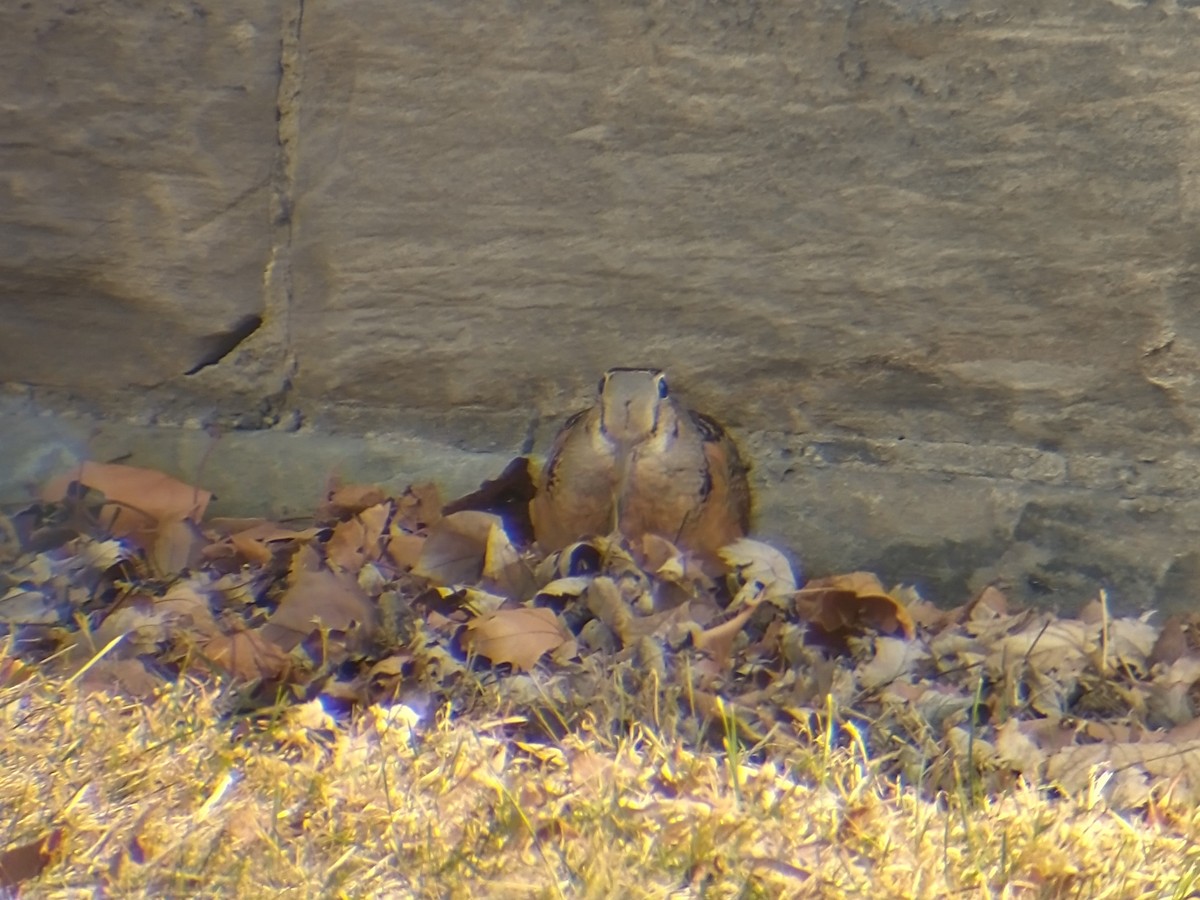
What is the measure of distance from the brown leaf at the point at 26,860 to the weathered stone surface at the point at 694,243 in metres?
1.49

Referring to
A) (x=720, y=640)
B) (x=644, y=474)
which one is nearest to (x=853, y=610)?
(x=720, y=640)

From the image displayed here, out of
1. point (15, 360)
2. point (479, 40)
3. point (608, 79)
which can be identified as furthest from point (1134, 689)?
point (15, 360)

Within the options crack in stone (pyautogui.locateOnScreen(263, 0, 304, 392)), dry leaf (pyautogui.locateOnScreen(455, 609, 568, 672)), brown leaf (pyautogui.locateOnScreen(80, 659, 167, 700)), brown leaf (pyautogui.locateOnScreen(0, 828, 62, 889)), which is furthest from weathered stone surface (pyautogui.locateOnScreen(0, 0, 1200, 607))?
brown leaf (pyautogui.locateOnScreen(0, 828, 62, 889))

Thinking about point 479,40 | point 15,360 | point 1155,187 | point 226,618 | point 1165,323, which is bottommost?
point 226,618

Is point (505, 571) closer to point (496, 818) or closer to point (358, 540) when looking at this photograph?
point (358, 540)

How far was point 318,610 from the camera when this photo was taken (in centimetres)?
305

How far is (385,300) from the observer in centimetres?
350

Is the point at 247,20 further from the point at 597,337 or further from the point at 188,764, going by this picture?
the point at 188,764

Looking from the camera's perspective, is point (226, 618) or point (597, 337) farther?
point (597, 337)

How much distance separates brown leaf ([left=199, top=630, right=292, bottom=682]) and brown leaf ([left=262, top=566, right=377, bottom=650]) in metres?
0.04

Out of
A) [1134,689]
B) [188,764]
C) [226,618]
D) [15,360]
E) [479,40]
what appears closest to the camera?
[188,764]

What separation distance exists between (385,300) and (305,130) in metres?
0.39

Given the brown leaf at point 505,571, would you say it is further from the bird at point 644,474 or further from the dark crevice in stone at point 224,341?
the dark crevice in stone at point 224,341

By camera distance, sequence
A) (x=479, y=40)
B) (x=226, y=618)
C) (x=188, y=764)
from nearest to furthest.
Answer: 1. (x=188, y=764)
2. (x=226, y=618)
3. (x=479, y=40)
